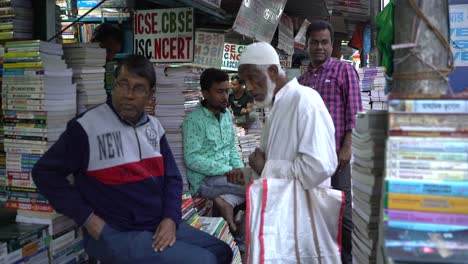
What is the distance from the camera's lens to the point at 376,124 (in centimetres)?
184

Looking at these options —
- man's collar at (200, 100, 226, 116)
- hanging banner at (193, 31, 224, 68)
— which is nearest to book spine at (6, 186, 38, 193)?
man's collar at (200, 100, 226, 116)

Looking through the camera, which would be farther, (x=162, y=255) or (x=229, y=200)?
(x=229, y=200)

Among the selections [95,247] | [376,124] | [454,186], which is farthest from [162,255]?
[454,186]

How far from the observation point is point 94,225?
229cm

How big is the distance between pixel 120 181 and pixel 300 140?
0.95 meters

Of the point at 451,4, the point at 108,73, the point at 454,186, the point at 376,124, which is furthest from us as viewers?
the point at 108,73

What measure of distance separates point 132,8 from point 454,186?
4182 millimetres

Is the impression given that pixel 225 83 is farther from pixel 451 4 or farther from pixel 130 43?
pixel 451 4

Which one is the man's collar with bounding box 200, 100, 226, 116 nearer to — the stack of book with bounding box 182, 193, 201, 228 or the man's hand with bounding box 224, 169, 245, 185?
the stack of book with bounding box 182, 193, 201, 228

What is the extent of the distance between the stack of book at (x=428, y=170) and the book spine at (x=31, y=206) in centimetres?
229

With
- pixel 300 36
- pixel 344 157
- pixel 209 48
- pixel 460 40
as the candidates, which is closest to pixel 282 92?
pixel 344 157

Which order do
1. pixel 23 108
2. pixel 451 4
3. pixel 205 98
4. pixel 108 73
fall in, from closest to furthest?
pixel 23 108, pixel 451 4, pixel 108 73, pixel 205 98

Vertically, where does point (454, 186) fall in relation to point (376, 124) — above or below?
below

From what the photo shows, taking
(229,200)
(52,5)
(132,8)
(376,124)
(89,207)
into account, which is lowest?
(229,200)
